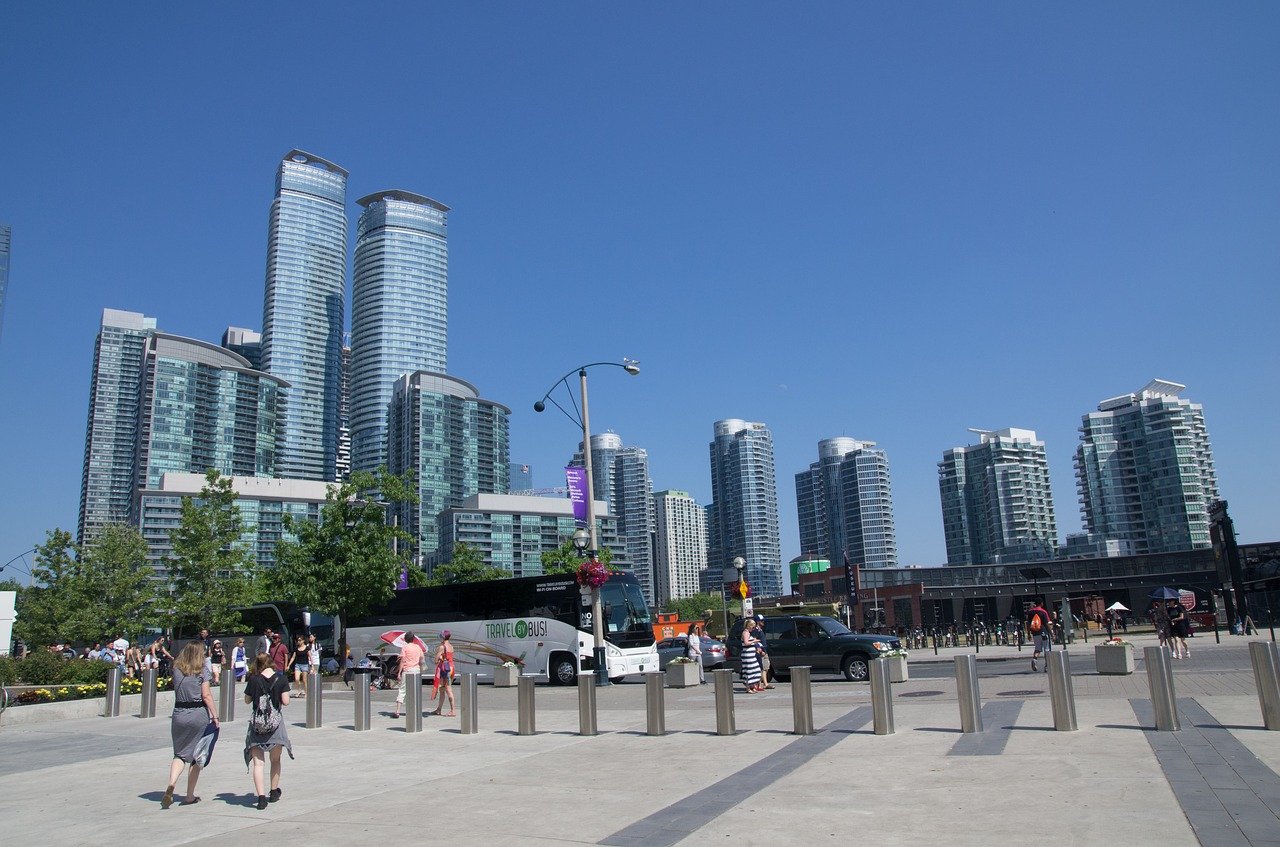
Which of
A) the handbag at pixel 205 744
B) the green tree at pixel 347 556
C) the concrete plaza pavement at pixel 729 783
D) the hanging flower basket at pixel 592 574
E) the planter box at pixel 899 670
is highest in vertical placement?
the green tree at pixel 347 556

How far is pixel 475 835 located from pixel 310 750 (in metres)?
7.78

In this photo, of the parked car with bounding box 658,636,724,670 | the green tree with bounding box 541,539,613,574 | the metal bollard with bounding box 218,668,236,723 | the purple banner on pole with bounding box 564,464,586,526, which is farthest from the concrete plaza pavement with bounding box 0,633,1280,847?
the green tree with bounding box 541,539,613,574

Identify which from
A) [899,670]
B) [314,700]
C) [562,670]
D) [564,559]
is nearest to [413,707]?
[314,700]

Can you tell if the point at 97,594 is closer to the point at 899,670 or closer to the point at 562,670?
the point at 562,670

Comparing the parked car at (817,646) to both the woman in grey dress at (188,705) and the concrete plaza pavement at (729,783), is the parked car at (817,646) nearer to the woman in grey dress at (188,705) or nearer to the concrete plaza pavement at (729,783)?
the concrete plaza pavement at (729,783)

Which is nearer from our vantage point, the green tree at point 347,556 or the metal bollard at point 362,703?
the metal bollard at point 362,703

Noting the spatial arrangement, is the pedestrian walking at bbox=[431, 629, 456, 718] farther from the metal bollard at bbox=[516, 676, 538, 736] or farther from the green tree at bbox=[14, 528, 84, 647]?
the green tree at bbox=[14, 528, 84, 647]

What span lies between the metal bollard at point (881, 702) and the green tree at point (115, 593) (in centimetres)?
3861

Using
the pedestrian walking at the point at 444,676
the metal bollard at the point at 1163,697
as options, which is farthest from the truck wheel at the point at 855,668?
the metal bollard at the point at 1163,697

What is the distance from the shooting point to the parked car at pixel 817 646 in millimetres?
23719

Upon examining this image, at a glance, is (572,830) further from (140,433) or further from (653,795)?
(140,433)

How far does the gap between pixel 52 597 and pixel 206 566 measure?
10.4 metres

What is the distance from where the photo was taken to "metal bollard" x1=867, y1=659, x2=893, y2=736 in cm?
1234

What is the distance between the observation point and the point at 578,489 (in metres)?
A: 26.6
